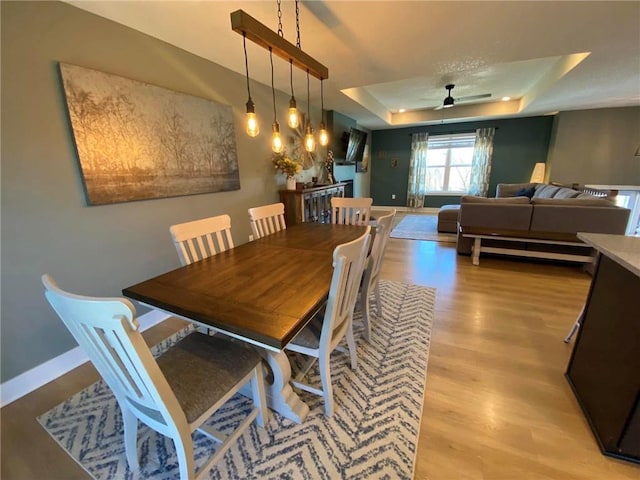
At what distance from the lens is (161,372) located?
86cm

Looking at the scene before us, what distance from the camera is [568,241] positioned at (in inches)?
127

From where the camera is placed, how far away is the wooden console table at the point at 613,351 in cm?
115

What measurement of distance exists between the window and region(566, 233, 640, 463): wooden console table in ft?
20.8

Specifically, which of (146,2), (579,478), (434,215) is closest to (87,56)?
(146,2)

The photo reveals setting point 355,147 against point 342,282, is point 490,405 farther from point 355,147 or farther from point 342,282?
point 355,147

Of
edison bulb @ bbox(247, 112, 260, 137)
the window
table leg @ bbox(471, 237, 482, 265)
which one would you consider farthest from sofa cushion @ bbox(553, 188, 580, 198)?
edison bulb @ bbox(247, 112, 260, 137)

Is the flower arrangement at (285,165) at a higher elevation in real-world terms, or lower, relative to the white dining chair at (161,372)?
higher

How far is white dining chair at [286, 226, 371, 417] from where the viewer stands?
47.6 inches

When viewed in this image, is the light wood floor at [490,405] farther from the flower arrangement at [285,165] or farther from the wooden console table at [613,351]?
the flower arrangement at [285,165]

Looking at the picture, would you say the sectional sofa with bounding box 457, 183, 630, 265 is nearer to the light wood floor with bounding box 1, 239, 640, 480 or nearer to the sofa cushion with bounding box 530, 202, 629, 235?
the sofa cushion with bounding box 530, 202, 629, 235

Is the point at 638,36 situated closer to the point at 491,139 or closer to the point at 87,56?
the point at 87,56

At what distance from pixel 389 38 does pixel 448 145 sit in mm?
5744

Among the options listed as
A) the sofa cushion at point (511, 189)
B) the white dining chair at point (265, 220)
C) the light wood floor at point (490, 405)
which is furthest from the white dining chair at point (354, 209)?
the sofa cushion at point (511, 189)

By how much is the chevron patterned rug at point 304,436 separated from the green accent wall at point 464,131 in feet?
21.8
